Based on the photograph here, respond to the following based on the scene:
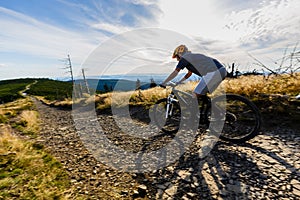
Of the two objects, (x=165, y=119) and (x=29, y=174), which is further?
(x=165, y=119)

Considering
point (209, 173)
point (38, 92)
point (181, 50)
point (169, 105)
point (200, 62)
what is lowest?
point (38, 92)

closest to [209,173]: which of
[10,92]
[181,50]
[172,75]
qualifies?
[172,75]

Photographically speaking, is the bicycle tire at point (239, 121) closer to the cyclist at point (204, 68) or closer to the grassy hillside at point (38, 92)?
the cyclist at point (204, 68)

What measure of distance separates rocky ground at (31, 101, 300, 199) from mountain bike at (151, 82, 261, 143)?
1.58 ft

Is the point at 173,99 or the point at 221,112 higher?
the point at 173,99

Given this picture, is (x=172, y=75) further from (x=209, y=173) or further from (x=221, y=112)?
(x=209, y=173)

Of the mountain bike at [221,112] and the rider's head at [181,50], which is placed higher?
the rider's head at [181,50]

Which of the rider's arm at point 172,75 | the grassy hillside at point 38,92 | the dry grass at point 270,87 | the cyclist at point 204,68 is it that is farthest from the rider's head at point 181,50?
the grassy hillside at point 38,92

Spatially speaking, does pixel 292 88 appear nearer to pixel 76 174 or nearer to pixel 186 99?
pixel 186 99

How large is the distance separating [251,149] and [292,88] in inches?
161

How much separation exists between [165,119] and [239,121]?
2.50 metres

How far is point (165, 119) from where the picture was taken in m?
6.53

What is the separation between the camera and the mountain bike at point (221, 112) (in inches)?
189

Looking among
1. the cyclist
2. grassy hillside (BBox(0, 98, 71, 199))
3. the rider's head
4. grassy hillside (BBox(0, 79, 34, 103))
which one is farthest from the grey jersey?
grassy hillside (BBox(0, 79, 34, 103))
